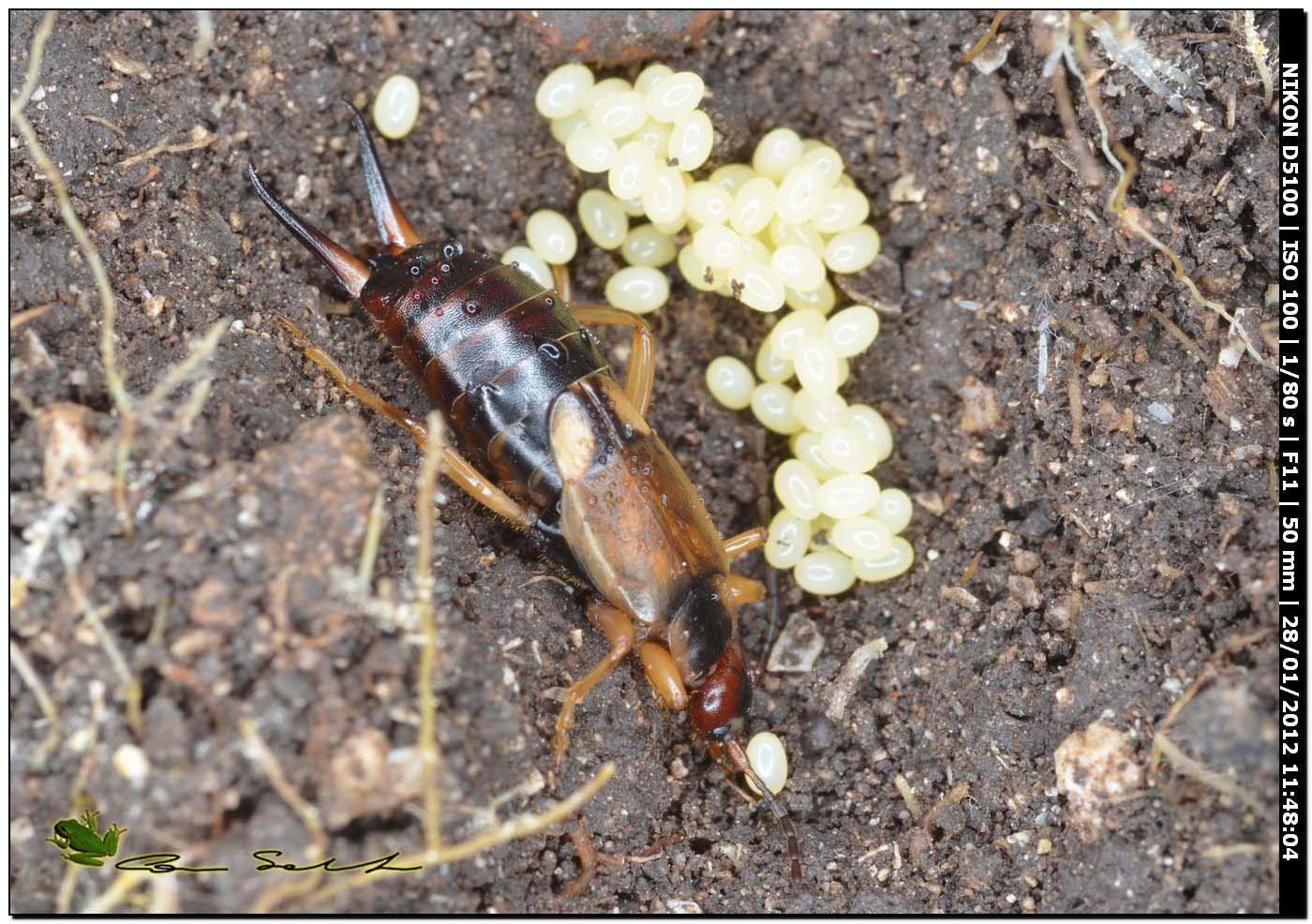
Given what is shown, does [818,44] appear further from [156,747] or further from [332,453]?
[156,747]

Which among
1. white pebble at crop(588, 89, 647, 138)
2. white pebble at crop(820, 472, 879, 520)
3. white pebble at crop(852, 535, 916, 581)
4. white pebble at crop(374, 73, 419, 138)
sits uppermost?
white pebble at crop(374, 73, 419, 138)

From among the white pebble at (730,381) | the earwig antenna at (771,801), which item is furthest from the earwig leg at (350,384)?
the earwig antenna at (771,801)

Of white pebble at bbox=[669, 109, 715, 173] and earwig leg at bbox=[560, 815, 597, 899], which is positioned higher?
white pebble at bbox=[669, 109, 715, 173]

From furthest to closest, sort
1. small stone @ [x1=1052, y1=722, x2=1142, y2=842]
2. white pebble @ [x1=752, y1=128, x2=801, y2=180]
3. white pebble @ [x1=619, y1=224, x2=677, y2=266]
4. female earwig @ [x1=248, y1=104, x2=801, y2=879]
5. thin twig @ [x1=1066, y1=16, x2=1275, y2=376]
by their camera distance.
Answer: white pebble @ [x1=619, y1=224, x2=677, y2=266]
white pebble @ [x1=752, y1=128, x2=801, y2=180]
female earwig @ [x1=248, y1=104, x2=801, y2=879]
thin twig @ [x1=1066, y1=16, x2=1275, y2=376]
small stone @ [x1=1052, y1=722, x2=1142, y2=842]

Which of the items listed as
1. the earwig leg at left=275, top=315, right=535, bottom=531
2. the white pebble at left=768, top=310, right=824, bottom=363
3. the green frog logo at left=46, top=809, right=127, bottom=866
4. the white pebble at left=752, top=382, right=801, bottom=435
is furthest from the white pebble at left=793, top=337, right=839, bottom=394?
the green frog logo at left=46, top=809, right=127, bottom=866

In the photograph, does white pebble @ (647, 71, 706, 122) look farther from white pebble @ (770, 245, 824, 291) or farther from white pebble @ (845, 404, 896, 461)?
white pebble @ (845, 404, 896, 461)

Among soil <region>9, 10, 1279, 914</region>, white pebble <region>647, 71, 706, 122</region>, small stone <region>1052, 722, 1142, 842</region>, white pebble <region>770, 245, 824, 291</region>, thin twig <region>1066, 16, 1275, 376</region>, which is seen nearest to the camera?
soil <region>9, 10, 1279, 914</region>

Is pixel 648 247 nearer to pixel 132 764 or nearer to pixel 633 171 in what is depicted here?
pixel 633 171
